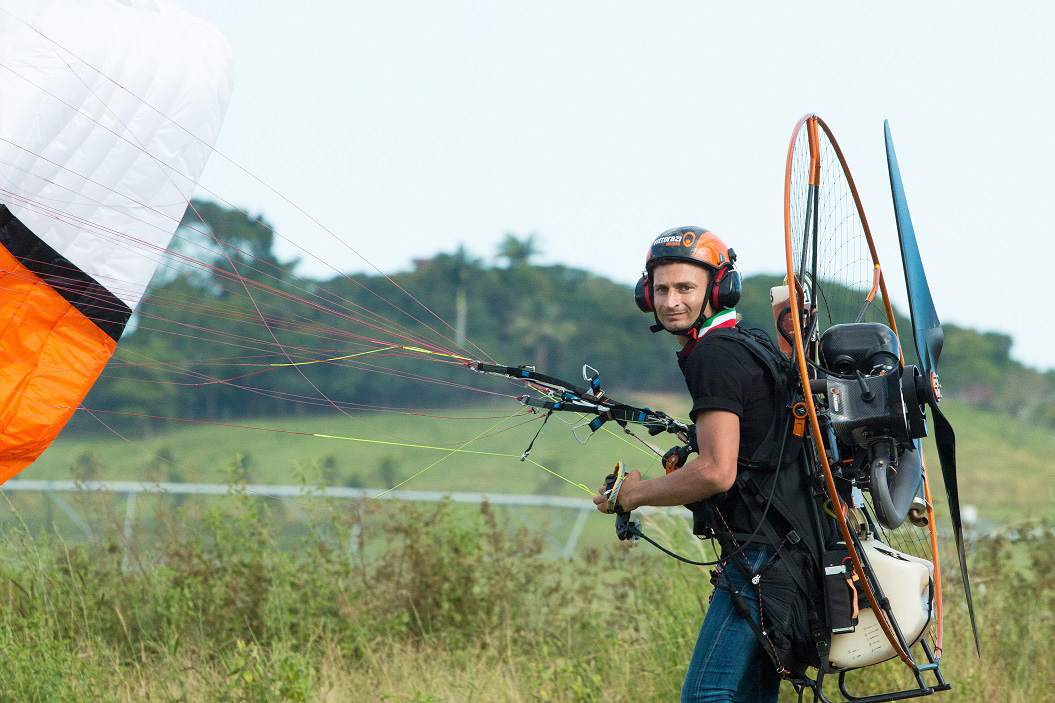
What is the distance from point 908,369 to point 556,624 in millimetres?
3605

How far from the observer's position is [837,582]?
10.4ft

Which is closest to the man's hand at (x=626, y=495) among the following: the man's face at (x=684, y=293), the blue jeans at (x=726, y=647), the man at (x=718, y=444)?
the man at (x=718, y=444)

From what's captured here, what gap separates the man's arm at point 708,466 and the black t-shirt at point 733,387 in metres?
0.04

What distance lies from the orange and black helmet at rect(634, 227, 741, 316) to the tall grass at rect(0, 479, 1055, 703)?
2461mm

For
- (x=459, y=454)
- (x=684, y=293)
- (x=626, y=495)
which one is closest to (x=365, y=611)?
(x=626, y=495)

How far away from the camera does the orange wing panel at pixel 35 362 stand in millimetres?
4176

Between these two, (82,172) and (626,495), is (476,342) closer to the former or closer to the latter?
(82,172)

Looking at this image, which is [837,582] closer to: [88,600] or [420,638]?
[420,638]

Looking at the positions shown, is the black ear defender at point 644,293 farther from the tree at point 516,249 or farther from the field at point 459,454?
the tree at point 516,249

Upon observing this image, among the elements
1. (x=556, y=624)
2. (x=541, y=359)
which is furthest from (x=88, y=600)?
(x=541, y=359)

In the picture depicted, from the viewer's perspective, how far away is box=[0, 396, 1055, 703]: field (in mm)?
5043

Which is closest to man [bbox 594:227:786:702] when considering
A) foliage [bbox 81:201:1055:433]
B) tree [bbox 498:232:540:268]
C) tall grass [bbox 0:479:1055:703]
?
tall grass [bbox 0:479:1055:703]

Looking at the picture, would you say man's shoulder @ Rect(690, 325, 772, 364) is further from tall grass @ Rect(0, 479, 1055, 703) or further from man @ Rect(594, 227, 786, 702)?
tall grass @ Rect(0, 479, 1055, 703)

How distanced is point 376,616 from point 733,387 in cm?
391
